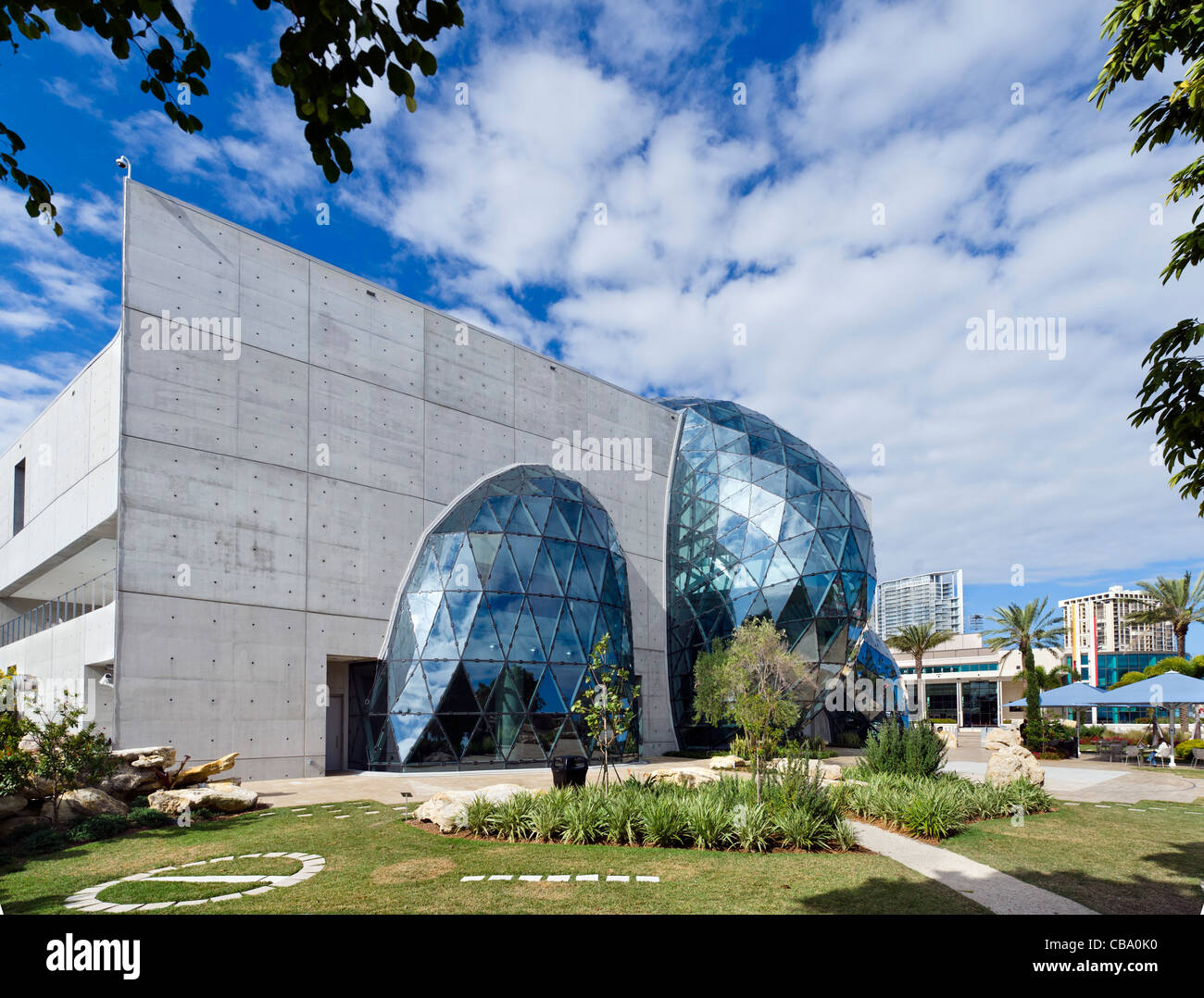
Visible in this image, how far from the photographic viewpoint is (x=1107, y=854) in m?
10.3

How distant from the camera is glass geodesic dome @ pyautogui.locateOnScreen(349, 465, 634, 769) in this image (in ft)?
72.9

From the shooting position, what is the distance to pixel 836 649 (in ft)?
99.5

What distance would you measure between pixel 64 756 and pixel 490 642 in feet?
38.5

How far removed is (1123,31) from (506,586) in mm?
20193

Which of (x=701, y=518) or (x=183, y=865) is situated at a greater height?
(x=701, y=518)

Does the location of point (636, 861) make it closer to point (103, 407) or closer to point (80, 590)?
point (103, 407)

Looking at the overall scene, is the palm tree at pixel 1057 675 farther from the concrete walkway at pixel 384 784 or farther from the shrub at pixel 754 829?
the shrub at pixel 754 829

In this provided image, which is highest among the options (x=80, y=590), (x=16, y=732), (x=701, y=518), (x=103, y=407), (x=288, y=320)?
(x=288, y=320)

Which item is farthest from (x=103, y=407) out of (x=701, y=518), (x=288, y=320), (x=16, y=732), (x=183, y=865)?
(x=701, y=518)

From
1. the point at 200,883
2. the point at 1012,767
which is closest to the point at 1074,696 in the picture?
the point at 1012,767

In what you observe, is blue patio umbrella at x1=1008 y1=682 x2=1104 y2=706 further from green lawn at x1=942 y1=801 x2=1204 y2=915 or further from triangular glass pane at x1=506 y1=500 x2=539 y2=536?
triangular glass pane at x1=506 y1=500 x2=539 y2=536

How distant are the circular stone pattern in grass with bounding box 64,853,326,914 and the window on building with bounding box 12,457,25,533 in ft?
87.3

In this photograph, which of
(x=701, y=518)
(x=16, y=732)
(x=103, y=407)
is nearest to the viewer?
(x=16, y=732)

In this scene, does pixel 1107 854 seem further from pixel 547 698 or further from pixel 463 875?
pixel 547 698
